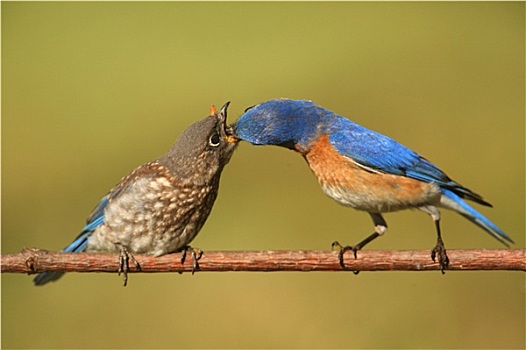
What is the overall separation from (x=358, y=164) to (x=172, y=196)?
1003 mm

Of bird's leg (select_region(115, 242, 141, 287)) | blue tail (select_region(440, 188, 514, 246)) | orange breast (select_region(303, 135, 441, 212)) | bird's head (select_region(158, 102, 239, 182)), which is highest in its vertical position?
bird's head (select_region(158, 102, 239, 182))

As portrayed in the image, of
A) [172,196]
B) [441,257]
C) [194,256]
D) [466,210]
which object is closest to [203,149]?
[172,196]

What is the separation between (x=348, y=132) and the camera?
4.81 m

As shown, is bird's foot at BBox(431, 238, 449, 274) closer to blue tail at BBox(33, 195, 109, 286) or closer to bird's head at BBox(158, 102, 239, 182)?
bird's head at BBox(158, 102, 239, 182)

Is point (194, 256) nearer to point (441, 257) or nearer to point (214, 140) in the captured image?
point (214, 140)

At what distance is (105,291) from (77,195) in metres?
1.45

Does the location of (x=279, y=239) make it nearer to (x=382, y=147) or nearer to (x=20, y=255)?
(x=382, y=147)

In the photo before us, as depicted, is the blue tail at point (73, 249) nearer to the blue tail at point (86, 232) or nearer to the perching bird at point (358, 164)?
the blue tail at point (86, 232)

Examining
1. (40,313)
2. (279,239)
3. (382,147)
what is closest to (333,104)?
(279,239)

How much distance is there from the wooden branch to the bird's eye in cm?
64

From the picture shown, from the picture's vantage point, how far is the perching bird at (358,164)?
463 centimetres

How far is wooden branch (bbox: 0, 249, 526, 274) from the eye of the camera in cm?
391

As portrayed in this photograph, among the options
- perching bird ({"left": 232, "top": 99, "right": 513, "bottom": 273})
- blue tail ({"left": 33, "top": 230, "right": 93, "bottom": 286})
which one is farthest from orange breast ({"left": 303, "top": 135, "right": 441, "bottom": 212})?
blue tail ({"left": 33, "top": 230, "right": 93, "bottom": 286})

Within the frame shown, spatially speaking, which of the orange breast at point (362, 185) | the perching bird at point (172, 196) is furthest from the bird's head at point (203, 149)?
the orange breast at point (362, 185)
